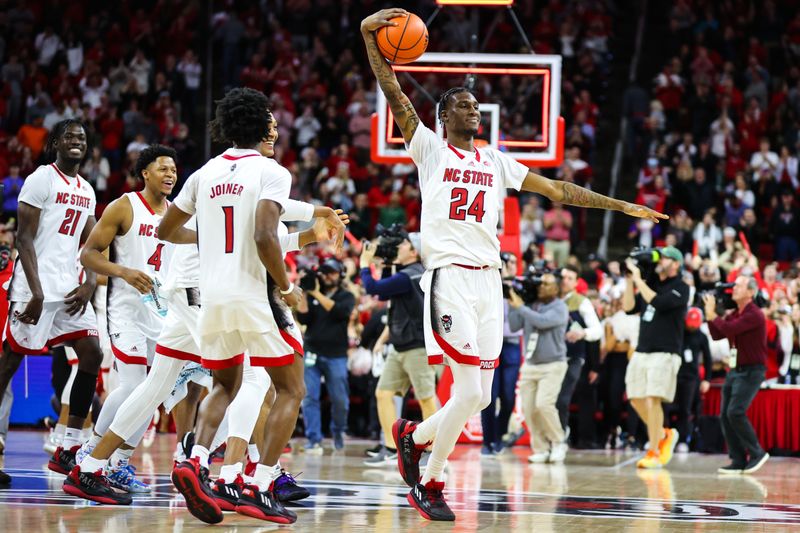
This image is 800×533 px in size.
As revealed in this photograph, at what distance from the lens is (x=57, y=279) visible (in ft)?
28.7

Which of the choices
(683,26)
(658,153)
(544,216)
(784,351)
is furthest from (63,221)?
(683,26)

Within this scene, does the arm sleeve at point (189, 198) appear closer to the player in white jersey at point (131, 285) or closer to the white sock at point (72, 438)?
the player in white jersey at point (131, 285)

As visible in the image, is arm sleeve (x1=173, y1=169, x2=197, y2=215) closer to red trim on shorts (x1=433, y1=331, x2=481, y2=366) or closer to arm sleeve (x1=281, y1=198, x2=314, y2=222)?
arm sleeve (x1=281, y1=198, x2=314, y2=222)

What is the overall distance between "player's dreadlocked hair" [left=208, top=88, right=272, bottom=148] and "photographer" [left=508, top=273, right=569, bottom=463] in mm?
6270

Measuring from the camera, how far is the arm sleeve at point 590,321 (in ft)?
44.5

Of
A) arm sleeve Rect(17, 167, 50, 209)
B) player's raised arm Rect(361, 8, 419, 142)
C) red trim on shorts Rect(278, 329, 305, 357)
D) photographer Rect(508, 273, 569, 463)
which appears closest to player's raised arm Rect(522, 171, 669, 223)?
player's raised arm Rect(361, 8, 419, 142)

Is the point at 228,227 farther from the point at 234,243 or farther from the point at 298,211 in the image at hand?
the point at 298,211

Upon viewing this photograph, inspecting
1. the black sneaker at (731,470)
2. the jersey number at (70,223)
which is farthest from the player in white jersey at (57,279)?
the black sneaker at (731,470)

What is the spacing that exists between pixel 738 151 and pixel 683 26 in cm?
435

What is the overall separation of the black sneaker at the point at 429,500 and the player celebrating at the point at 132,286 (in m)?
2.00

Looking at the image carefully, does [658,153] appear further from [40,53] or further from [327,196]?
[40,53]

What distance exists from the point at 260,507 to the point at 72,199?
3289 mm

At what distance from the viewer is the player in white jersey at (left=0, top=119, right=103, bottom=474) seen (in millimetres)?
8508

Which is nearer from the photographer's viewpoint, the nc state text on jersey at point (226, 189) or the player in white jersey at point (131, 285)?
the nc state text on jersey at point (226, 189)
